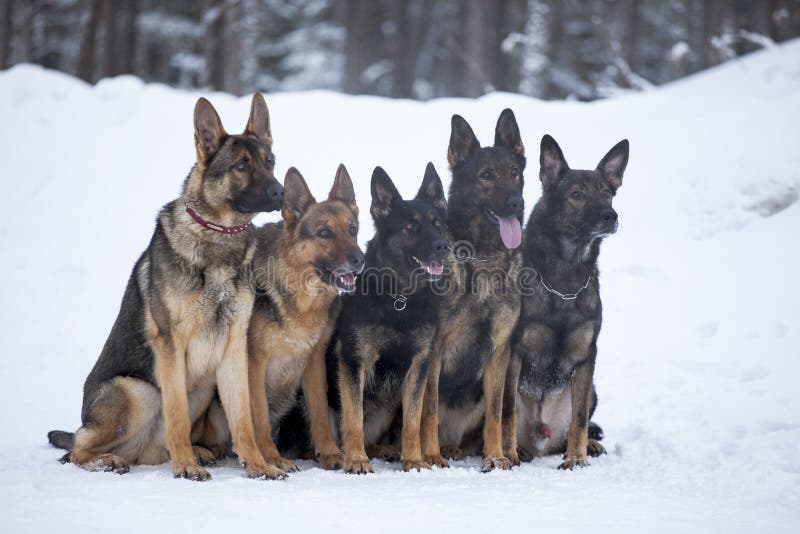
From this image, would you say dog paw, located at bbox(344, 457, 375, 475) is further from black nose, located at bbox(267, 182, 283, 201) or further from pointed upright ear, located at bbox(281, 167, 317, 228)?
black nose, located at bbox(267, 182, 283, 201)

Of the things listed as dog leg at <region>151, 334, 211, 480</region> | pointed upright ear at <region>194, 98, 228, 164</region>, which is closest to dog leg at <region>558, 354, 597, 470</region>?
dog leg at <region>151, 334, 211, 480</region>

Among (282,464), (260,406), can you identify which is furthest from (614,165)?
(282,464)

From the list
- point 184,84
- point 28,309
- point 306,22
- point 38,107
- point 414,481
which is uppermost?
point 306,22

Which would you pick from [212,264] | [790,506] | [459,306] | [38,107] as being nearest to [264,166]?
[212,264]

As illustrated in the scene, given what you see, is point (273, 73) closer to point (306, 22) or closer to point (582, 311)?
point (306, 22)

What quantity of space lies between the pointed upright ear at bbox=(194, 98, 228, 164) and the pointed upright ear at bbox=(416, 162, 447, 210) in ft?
5.08

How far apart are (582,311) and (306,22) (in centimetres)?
2394

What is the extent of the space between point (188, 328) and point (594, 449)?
3.25 m

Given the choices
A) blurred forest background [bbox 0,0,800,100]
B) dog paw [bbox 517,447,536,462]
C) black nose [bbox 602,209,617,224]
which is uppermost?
blurred forest background [bbox 0,0,800,100]

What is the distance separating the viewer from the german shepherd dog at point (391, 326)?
537 centimetres

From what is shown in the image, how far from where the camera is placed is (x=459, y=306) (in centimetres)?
565

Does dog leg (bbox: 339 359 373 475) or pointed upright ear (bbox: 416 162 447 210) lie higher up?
pointed upright ear (bbox: 416 162 447 210)

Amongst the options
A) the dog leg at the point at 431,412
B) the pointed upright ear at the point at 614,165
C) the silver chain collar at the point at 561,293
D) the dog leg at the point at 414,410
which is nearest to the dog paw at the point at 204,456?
the dog leg at the point at 414,410

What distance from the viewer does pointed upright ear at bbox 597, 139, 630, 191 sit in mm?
6137
